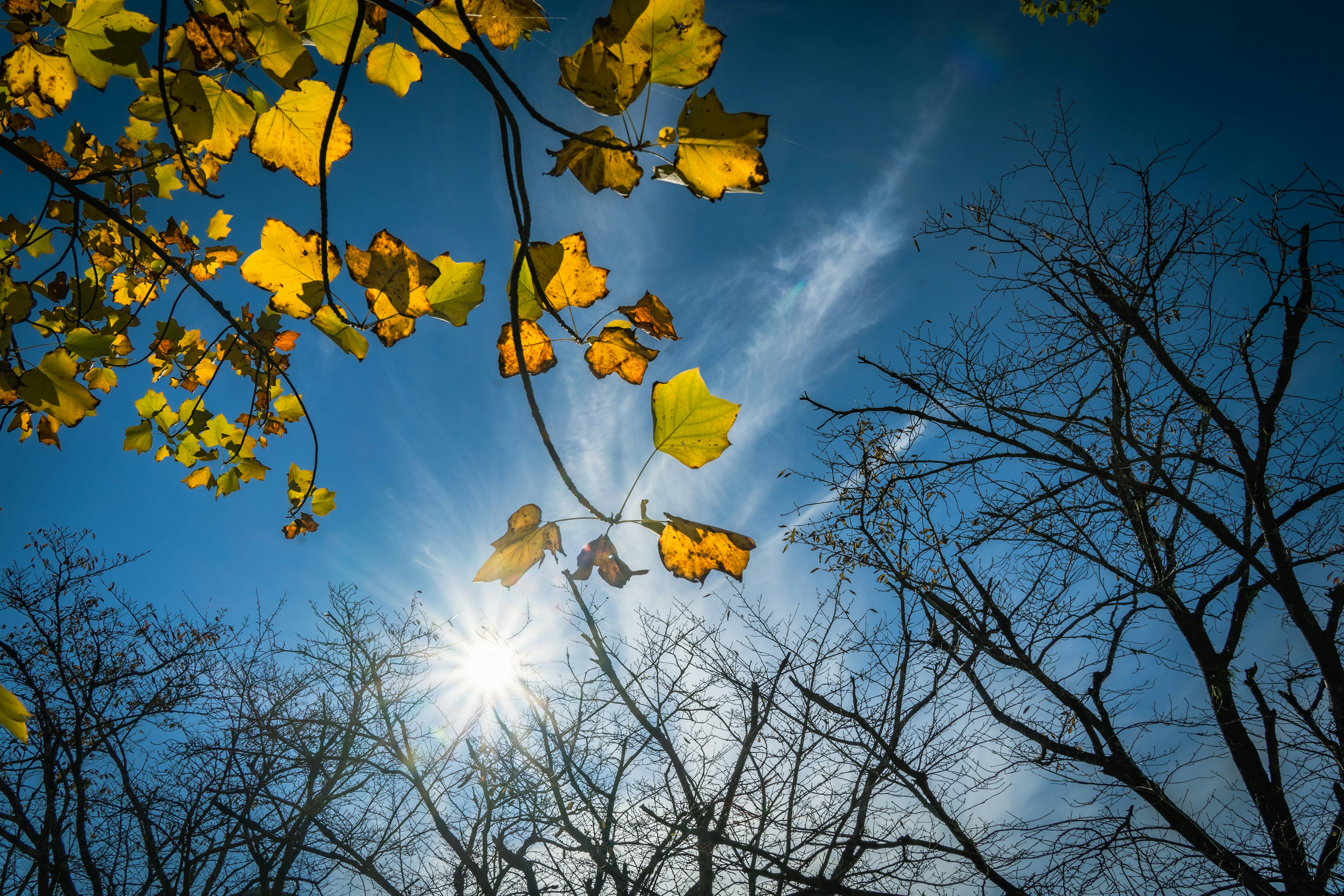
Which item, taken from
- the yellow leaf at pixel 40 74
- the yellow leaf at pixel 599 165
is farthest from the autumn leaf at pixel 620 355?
the yellow leaf at pixel 40 74

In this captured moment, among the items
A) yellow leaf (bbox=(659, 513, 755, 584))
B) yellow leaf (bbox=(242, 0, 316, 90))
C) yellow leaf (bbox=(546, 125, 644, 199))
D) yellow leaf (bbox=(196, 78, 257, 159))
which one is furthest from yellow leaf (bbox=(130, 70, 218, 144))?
yellow leaf (bbox=(659, 513, 755, 584))

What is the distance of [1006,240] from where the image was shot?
3.31 meters

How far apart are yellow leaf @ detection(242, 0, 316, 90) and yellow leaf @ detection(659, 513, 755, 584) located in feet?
2.00

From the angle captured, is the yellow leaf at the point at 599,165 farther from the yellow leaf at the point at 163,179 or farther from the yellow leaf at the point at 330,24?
the yellow leaf at the point at 163,179

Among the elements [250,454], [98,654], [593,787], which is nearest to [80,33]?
[250,454]

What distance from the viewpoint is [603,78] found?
47 cm

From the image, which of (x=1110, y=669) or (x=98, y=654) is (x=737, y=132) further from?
(x=98, y=654)

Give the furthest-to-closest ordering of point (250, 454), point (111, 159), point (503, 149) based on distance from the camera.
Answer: point (111, 159)
point (250, 454)
point (503, 149)

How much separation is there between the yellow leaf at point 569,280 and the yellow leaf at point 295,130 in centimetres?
30

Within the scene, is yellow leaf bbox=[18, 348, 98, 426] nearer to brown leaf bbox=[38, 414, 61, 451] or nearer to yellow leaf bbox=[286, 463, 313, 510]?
yellow leaf bbox=[286, 463, 313, 510]

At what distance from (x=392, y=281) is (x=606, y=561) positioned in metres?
0.32

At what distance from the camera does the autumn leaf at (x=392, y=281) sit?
1.59 feet

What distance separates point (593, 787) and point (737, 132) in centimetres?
535

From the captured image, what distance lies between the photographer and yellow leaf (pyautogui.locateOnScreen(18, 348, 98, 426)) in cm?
79
